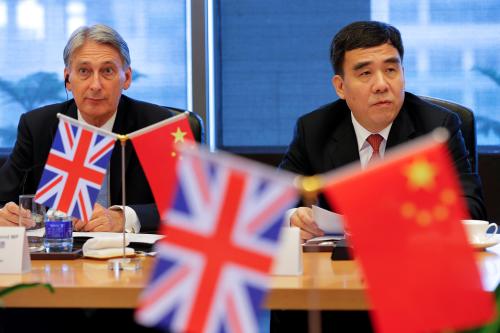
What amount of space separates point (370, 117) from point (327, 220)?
29.5 inches

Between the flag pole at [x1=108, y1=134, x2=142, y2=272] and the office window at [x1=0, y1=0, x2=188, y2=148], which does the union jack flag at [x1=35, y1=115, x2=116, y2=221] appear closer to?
the flag pole at [x1=108, y1=134, x2=142, y2=272]

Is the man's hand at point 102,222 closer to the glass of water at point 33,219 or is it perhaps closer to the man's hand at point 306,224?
the glass of water at point 33,219

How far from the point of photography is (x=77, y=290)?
185 cm

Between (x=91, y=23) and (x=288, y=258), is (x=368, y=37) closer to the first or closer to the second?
(x=288, y=258)

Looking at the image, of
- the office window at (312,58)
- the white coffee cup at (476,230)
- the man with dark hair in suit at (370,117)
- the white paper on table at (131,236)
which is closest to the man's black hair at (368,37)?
the man with dark hair in suit at (370,117)

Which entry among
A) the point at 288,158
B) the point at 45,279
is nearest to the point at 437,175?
the point at 45,279

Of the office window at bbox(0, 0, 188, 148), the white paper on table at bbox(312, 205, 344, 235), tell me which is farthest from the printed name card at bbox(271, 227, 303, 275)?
the office window at bbox(0, 0, 188, 148)

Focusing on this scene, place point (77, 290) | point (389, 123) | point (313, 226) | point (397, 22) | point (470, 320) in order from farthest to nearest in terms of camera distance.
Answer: point (397, 22) < point (389, 123) < point (313, 226) < point (77, 290) < point (470, 320)

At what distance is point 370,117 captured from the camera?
308 cm

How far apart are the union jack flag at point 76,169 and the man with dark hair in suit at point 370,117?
1.11 metres

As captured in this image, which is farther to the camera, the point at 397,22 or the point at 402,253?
the point at 397,22

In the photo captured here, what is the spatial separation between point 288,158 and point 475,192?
76 centimetres

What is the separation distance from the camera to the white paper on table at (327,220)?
2.43m

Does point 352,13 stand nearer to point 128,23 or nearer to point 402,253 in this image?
point 128,23
